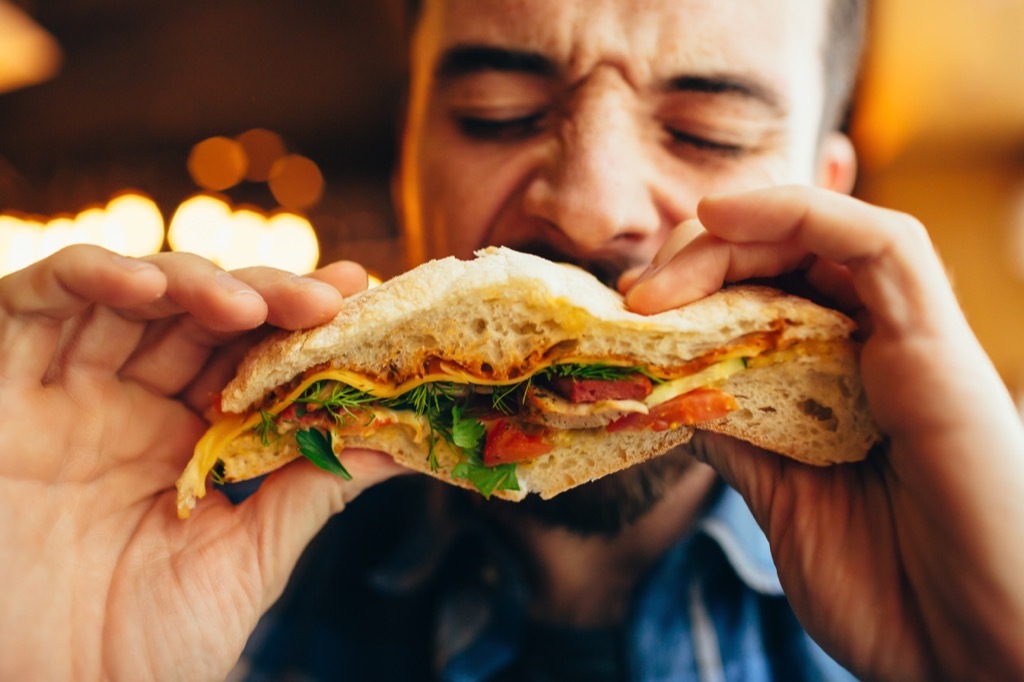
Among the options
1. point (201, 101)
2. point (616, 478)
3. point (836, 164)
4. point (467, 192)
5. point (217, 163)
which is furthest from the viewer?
point (217, 163)

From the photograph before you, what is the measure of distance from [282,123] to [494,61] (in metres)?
8.20

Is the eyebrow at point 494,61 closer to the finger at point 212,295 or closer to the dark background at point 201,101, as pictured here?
the finger at point 212,295

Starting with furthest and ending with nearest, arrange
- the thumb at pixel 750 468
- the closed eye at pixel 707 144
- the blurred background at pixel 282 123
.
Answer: the blurred background at pixel 282 123 → the closed eye at pixel 707 144 → the thumb at pixel 750 468

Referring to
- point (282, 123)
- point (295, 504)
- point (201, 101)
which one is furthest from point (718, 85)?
point (282, 123)

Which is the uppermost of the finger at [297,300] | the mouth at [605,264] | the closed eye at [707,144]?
the closed eye at [707,144]

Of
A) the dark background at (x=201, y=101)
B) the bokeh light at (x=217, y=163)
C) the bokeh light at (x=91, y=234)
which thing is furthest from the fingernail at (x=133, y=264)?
the bokeh light at (x=217, y=163)

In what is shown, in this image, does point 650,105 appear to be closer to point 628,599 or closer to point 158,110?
point 628,599

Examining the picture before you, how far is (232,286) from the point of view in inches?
60.4

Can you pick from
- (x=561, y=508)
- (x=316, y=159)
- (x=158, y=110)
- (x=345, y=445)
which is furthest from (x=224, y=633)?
(x=316, y=159)

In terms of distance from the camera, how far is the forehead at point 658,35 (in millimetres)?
2055

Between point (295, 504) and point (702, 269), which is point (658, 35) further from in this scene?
point (295, 504)

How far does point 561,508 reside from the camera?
7.53 feet

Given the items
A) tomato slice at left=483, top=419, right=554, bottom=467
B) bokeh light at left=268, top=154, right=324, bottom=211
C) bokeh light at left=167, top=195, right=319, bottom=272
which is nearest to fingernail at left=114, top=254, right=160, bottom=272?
tomato slice at left=483, top=419, right=554, bottom=467

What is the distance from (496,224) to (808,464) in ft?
4.13
